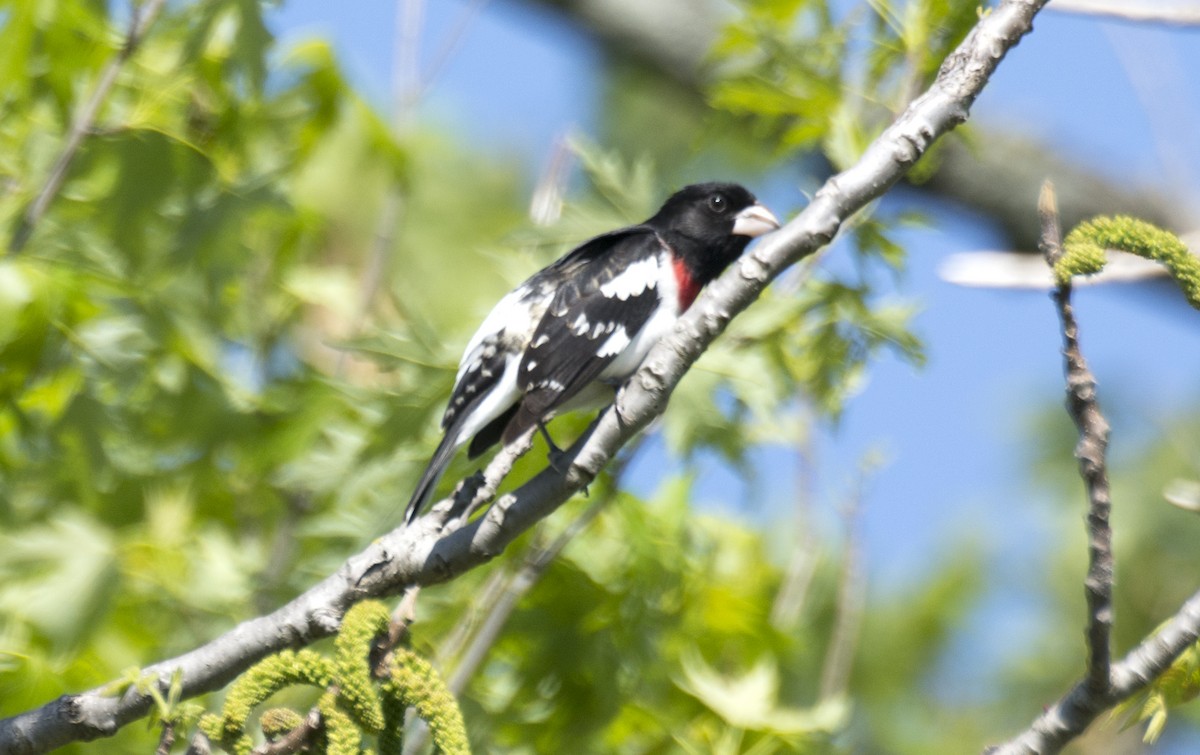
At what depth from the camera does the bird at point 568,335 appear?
10.9 feet

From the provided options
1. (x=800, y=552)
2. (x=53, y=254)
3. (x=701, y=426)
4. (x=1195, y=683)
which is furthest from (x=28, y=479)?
(x=1195, y=683)

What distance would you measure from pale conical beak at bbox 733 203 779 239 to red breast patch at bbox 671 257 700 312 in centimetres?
31

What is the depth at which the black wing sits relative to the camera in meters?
3.31

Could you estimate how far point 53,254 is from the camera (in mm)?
3348

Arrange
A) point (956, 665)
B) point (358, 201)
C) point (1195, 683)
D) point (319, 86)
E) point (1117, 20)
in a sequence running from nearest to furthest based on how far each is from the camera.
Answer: point (1195, 683) < point (1117, 20) < point (319, 86) < point (956, 665) < point (358, 201)

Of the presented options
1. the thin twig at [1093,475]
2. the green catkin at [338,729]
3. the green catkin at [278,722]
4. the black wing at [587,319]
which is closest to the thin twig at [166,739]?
the green catkin at [278,722]

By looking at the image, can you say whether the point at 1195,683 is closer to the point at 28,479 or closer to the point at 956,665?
the point at 28,479

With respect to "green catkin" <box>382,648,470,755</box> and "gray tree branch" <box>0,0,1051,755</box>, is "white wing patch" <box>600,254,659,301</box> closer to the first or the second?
"gray tree branch" <box>0,0,1051,755</box>

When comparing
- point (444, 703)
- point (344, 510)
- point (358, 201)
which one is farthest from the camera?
point (358, 201)

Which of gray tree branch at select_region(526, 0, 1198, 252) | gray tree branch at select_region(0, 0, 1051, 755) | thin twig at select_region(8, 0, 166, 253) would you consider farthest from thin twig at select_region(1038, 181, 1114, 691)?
gray tree branch at select_region(526, 0, 1198, 252)

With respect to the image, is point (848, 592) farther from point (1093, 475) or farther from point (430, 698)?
point (430, 698)

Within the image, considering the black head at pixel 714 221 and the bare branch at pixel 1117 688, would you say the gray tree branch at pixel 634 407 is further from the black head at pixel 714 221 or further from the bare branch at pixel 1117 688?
the black head at pixel 714 221

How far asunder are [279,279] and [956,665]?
340 cm

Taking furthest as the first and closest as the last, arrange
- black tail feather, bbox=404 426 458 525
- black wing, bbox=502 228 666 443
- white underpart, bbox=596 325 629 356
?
1. white underpart, bbox=596 325 629 356
2. black wing, bbox=502 228 666 443
3. black tail feather, bbox=404 426 458 525
